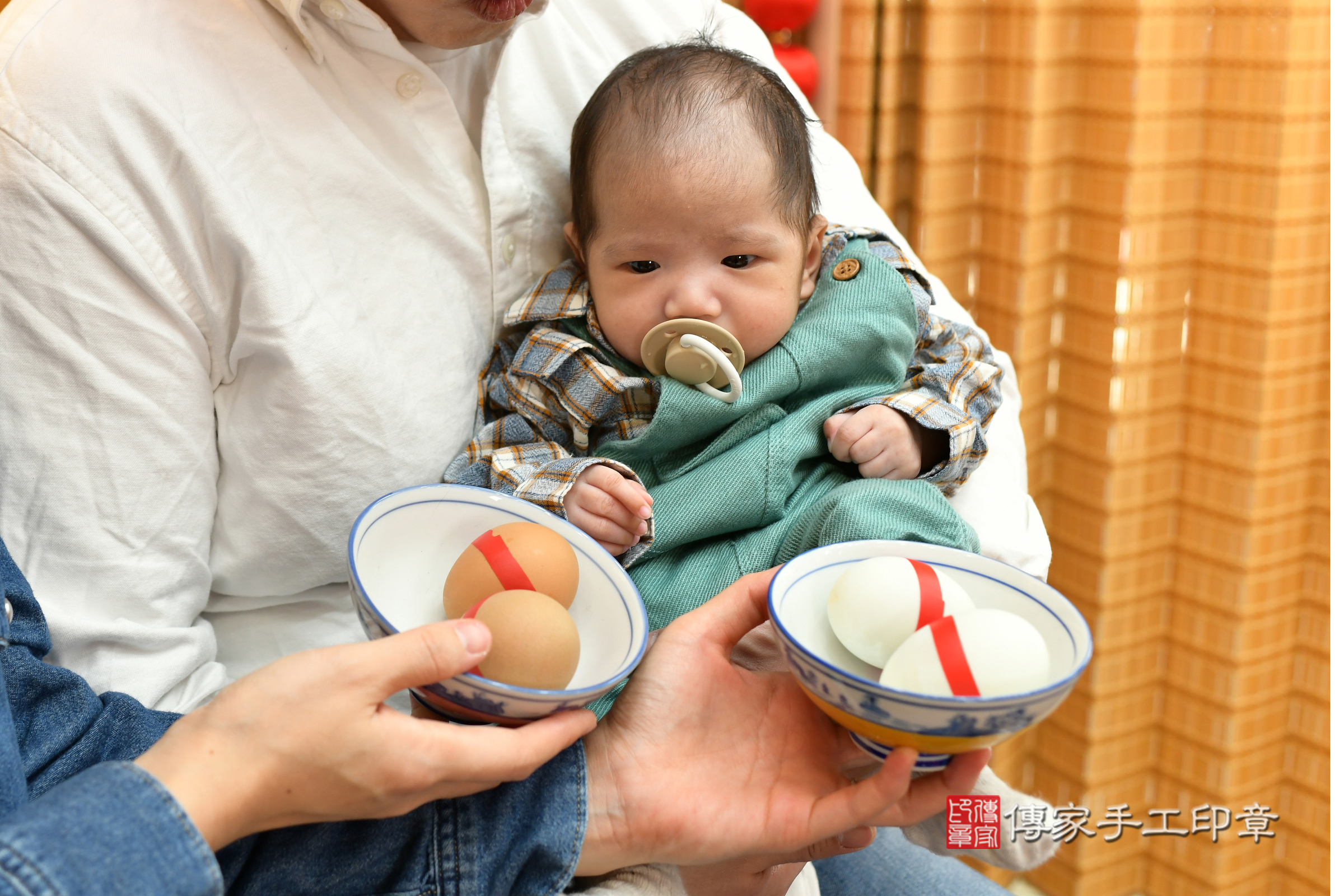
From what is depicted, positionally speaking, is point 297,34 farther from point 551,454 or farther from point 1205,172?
point 1205,172

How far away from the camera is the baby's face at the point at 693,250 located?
1042mm

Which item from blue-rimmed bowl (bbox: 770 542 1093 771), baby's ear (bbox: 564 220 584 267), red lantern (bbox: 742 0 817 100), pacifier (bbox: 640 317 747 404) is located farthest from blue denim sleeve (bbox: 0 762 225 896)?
red lantern (bbox: 742 0 817 100)

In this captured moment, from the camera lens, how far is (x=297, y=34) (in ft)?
3.00

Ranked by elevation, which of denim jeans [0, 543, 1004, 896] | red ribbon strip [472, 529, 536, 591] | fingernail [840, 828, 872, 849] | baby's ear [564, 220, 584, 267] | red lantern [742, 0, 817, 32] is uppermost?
red lantern [742, 0, 817, 32]

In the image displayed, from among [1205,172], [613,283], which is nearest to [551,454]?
[613,283]

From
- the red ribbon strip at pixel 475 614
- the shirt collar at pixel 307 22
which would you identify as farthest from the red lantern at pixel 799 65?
the red ribbon strip at pixel 475 614

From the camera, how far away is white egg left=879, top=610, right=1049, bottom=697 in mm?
662

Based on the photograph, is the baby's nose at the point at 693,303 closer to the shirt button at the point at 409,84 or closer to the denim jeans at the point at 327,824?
the shirt button at the point at 409,84

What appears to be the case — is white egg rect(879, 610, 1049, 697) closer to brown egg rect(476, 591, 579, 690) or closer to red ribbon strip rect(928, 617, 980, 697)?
red ribbon strip rect(928, 617, 980, 697)

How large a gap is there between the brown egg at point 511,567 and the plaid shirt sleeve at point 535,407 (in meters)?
0.22

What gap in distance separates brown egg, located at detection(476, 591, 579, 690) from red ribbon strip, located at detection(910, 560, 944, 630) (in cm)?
25

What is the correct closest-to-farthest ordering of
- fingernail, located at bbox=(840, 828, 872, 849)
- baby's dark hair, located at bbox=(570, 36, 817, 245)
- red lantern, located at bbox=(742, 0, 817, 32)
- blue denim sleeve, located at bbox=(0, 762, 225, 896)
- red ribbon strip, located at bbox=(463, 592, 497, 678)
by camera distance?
blue denim sleeve, located at bbox=(0, 762, 225, 896) → red ribbon strip, located at bbox=(463, 592, 497, 678) → fingernail, located at bbox=(840, 828, 872, 849) → baby's dark hair, located at bbox=(570, 36, 817, 245) → red lantern, located at bbox=(742, 0, 817, 32)

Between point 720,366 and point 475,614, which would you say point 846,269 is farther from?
point 475,614

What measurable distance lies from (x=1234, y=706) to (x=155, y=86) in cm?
192
